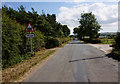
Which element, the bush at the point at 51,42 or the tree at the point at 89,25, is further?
the tree at the point at 89,25

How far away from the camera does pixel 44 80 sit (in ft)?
15.1

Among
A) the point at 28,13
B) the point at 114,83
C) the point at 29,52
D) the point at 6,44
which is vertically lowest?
the point at 114,83

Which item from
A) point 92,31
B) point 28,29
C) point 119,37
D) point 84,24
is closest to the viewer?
point 28,29

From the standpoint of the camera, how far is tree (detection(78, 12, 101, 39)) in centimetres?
4288

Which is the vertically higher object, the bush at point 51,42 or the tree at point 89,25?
the tree at point 89,25

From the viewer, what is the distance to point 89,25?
43625 millimetres

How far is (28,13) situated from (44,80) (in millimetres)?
16600

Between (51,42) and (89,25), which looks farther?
(89,25)

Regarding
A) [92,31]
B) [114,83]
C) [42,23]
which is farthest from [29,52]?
[92,31]

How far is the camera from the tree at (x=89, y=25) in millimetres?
42875

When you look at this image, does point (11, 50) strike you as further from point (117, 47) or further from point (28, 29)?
point (117, 47)

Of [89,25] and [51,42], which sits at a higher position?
[89,25]

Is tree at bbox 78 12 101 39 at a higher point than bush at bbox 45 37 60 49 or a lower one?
higher

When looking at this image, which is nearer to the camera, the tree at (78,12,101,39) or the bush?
the bush
